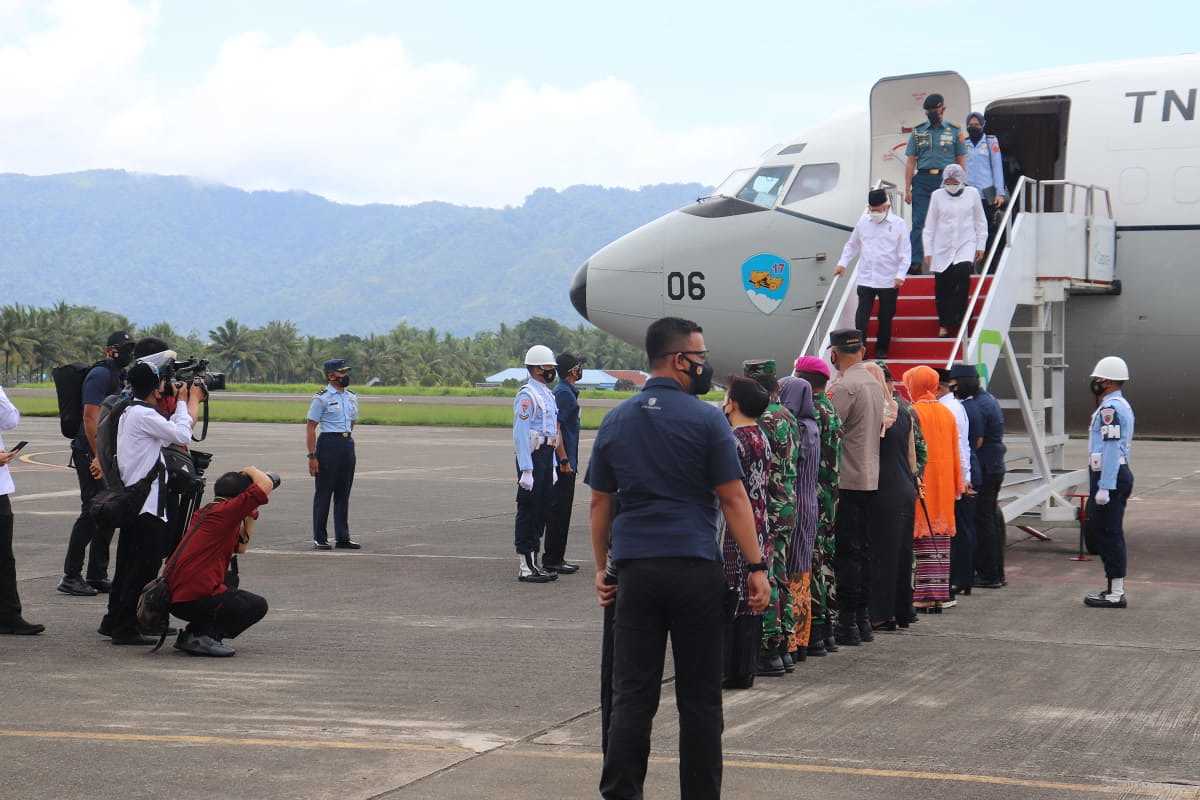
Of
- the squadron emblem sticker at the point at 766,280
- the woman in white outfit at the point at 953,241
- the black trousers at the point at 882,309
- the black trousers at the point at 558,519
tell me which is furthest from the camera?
the squadron emblem sticker at the point at 766,280

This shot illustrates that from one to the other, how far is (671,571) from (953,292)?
9277 mm

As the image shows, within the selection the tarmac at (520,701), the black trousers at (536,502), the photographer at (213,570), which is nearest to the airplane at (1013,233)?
the tarmac at (520,701)

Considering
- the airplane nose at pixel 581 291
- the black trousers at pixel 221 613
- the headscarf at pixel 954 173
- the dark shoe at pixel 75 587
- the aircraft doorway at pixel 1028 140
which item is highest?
the aircraft doorway at pixel 1028 140

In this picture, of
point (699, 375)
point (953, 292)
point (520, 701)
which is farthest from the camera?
point (953, 292)

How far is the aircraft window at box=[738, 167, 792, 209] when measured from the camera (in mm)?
16069

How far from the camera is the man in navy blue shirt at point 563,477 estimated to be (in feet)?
43.5

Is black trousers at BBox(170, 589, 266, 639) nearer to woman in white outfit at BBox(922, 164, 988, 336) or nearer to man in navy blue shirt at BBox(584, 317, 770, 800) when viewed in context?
man in navy blue shirt at BBox(584, 317, 770, 800)

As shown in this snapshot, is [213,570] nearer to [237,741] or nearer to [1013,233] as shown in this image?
[237,741]

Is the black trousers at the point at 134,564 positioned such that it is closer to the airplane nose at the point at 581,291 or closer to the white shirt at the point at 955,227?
the airplane nose at the point at 581,291

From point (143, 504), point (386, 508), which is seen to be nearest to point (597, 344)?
point (386, 508)

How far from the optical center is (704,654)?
549 centimetres

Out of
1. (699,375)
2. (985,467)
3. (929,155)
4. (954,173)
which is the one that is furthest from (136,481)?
(929,155)

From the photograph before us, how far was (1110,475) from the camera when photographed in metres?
11.1

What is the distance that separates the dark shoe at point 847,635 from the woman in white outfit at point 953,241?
16.5 ft
